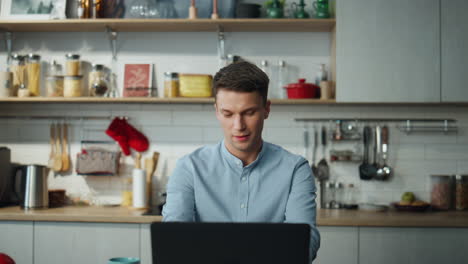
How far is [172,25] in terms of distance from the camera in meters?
3.91

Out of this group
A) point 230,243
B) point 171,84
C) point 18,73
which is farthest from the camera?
point 18,73

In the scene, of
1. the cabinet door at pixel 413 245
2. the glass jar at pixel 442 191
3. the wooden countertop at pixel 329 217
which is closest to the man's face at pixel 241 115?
the wooden countertop at pixel 329 217

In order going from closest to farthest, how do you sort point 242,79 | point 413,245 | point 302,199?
point 242,79 → point 302,199 → point 413,245

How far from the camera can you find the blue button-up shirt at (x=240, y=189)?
1.88 meters

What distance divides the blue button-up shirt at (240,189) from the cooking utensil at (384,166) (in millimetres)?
2159

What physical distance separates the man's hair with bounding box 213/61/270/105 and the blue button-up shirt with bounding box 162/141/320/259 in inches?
10.8

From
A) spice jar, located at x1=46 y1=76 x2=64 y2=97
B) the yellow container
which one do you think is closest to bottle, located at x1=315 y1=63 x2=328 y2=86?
the yellow container

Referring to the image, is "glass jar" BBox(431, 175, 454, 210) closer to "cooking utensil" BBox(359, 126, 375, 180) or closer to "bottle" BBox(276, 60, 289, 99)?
"cooking utensil" BBox(359, 126, 375, 180)

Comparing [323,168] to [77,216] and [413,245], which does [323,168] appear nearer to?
[413,245]

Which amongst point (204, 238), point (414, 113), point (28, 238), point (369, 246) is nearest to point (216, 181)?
point (204, 238)

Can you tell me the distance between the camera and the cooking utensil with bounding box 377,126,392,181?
3971 millimetres

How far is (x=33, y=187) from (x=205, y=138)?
4.03ft

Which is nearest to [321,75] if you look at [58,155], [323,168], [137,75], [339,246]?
[323,168]

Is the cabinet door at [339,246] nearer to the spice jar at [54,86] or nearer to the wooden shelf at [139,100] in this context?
the wooden shelf at [139,100]
